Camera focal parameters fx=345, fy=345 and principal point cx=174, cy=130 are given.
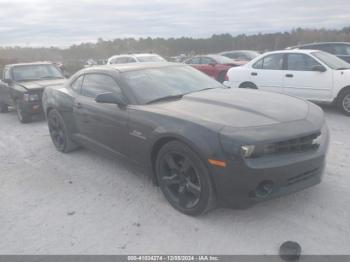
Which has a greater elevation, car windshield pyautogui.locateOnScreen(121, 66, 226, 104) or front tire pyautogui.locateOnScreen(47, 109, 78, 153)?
car windshield pyautogui.locateOnScreen(121, 66, 226, 104)

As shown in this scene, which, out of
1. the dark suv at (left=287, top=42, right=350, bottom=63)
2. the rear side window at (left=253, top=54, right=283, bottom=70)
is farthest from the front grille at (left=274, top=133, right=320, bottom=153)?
the dark suv at (left=287, top=42, right=350, bottom=63)

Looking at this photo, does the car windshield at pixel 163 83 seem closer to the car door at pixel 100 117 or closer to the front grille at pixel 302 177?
the car door at pixel 100 117

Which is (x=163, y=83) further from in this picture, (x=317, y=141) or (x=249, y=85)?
(x=249, y=85)

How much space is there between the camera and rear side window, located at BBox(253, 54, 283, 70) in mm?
8666

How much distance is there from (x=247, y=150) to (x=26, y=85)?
771 cm

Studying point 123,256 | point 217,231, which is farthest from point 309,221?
point 123,256

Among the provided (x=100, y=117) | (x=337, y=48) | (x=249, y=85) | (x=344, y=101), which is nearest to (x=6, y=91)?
(x=100, y=117)

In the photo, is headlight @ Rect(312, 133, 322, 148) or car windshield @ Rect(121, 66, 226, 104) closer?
headlight @ Rect(312, 133, 322, 148)

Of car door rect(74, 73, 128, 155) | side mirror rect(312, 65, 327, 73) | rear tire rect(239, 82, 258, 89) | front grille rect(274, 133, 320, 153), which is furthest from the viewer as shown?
rear tire rect(239, 82, 258, 89)

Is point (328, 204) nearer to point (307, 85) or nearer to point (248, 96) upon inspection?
point (248, 96)

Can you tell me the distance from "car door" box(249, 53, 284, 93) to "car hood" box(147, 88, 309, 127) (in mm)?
4383

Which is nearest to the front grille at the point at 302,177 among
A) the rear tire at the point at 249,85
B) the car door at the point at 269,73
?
the car door at the point at 269,73

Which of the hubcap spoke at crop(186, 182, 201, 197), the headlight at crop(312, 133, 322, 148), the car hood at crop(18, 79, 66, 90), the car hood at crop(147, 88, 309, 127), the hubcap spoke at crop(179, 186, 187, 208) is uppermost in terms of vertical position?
the car hood at crop(147, 88, 309, 127)

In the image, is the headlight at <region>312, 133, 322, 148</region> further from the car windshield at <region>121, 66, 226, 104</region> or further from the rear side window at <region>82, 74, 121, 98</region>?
the rear side window at <region>82, 74, 121, 98</region>
